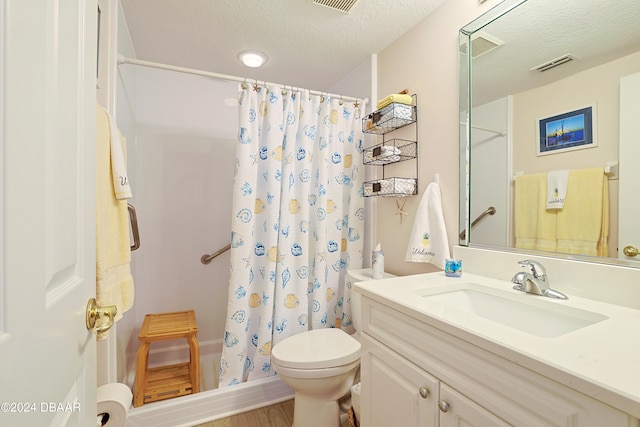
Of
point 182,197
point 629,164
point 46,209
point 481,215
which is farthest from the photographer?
point 182,197

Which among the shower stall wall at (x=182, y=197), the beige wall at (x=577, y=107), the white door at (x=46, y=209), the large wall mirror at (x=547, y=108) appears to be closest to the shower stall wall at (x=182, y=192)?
the shower stall wall at (x=182, y=197)

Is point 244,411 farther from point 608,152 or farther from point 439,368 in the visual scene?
point 608,152

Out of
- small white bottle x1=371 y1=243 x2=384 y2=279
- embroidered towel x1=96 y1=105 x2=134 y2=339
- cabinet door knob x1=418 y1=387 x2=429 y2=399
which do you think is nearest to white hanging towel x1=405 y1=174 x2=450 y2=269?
small white bottle x1=371 y1=243 x2=384 y2=279

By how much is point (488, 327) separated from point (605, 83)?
2.88 ft

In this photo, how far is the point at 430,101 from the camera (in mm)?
1562

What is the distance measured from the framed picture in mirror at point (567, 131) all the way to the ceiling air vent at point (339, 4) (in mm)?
1060

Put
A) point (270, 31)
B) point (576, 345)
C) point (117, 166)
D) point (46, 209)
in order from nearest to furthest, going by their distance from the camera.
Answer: point (46, 209) < point (576, 345) < point (117, 166) < point (270, 31)

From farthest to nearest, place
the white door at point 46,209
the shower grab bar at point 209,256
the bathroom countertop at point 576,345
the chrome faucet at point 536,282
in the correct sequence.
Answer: the shower grab bar at point 209,256, the chrome faucet at point 536,282, the bathroom countertop at point 576,345, the white door at point 46,209

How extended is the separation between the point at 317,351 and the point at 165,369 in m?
1.22

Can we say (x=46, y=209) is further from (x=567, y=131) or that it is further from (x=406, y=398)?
(x=567, y=131)

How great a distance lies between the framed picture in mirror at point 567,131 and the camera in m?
0.94

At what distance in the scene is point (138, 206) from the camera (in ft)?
7.05

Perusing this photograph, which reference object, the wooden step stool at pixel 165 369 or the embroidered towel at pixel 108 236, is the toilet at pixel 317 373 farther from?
the embroidered towel at pixel 108 236

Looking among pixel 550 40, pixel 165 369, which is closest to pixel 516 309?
pixel 550 40
